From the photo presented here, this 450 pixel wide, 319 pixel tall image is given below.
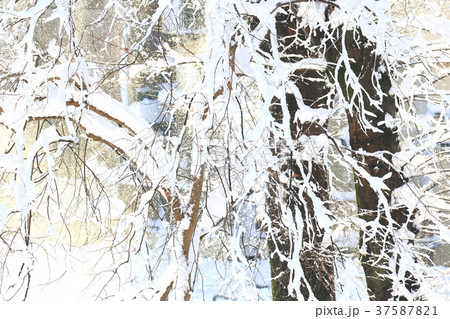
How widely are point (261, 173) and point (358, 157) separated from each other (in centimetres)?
194

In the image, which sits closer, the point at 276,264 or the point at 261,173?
the point at 261,173


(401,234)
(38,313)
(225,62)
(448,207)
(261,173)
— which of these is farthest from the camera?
(448,207)

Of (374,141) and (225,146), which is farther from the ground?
(374,141)

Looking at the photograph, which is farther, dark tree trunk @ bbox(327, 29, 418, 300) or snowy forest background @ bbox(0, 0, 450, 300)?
dark tree trunk @ bbox(327, 29, 418, 300)

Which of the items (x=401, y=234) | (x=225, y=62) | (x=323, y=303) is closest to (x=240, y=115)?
(x=225, y=62)

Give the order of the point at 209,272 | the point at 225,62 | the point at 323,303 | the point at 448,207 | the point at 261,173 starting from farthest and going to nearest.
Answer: the point at 209,272 → the point at 448,207 → the point at 323,303 → the point at 261,173 → the point at 225,62

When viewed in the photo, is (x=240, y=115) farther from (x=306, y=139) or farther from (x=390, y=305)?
(x=390, y=305)

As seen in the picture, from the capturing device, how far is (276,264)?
4.80 metres

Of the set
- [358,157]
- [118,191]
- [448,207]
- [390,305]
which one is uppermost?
[118,191]

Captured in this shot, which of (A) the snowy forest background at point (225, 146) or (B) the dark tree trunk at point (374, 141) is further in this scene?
(B) the dark tree trunk at point (374, 141)

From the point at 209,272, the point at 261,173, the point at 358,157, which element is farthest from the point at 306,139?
the point at 209,272

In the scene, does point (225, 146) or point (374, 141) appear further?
point (374, 141)

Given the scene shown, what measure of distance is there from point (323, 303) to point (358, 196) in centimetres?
156

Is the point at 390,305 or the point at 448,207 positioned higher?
the point at 448,207
